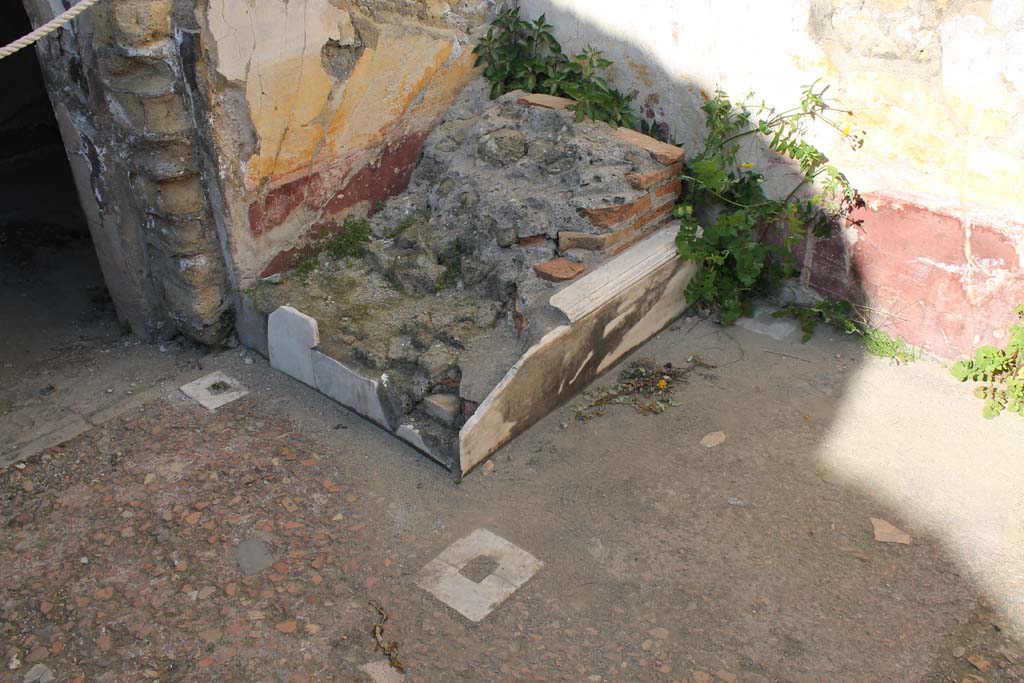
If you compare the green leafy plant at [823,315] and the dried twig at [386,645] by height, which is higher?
the green leafy plant at [823,315]

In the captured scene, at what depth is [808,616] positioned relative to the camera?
2.74 meters

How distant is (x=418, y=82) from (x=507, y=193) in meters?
0.75

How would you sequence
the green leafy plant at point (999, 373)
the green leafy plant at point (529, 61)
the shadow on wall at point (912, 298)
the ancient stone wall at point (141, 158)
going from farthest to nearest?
the green leafy plant at point (529, 61)
the green leafy plant at point (999, 373)
the ancient stone wall at point (141, 158)
the shadow on wall at point (912, 298)

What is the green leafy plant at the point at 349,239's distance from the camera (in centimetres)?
411

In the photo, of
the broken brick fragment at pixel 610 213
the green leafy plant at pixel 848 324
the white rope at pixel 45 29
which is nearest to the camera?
the white rope at pixel 45 29

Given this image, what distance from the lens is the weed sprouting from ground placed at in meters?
3.65

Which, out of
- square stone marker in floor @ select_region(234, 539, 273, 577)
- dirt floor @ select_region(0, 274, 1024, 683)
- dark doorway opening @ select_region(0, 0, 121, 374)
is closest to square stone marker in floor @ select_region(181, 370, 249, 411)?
dirt floor @ select_region(0, 274, 1024, 683)

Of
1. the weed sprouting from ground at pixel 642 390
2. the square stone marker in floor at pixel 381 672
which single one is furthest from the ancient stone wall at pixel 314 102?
the square stone marker in floor at pixel 381 672

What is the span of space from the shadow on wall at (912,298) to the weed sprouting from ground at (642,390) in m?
0.29

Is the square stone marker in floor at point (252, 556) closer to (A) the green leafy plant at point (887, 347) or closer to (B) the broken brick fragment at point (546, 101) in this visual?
(B) the broken brick fragment at point (546, 101)

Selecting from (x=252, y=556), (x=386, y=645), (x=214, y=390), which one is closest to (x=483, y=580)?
(x=386, y=645)

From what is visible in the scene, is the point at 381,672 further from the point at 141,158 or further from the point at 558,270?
the point at 141,158

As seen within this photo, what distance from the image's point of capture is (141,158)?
11.6ft

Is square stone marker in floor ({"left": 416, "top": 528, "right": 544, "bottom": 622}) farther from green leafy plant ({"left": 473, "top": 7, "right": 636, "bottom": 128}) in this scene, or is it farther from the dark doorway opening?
green leafy plant ({"left": 473, "top": 7, "right": 636, "bottom": 128})
